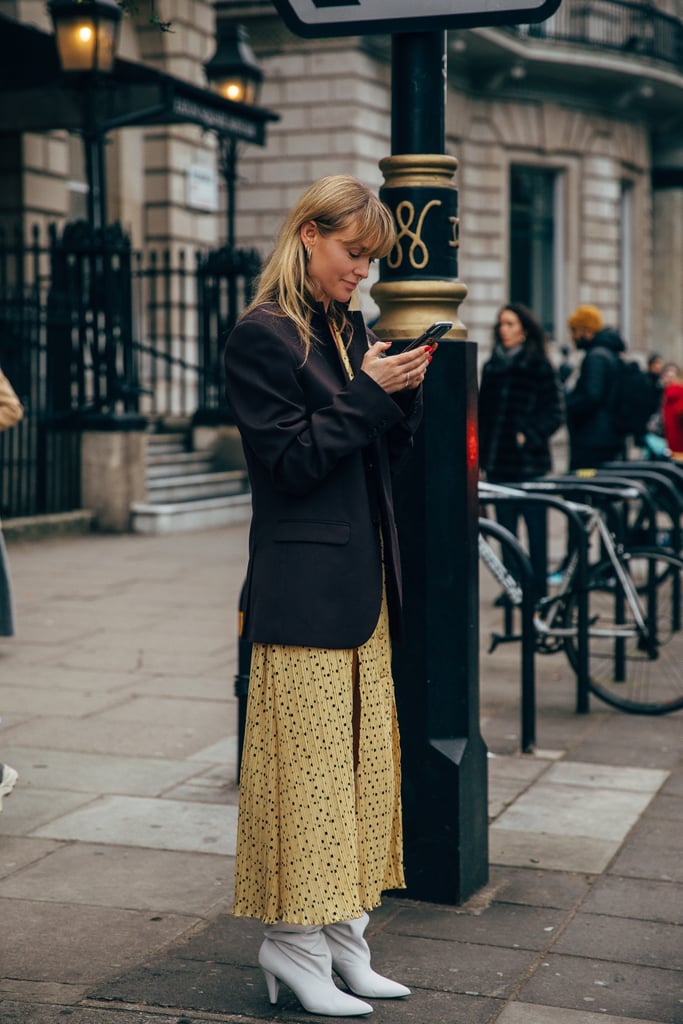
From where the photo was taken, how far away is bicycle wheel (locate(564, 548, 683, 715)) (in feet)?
20.4

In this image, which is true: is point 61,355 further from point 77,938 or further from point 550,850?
point 77,938

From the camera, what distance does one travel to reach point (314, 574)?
10.1ft

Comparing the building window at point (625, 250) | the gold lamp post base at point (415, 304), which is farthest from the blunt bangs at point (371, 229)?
the building window at point (625, 250)

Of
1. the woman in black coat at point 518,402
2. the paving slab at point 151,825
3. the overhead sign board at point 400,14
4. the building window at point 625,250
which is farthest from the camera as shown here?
the building window at point 625,250

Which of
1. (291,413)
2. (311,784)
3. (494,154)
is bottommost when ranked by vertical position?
(311,784)

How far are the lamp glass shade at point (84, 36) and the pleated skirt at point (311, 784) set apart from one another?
9398 millimetres

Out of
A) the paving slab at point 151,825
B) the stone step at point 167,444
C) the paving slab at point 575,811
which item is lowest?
the paving slab at point 575,811

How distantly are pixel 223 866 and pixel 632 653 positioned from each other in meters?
3.48

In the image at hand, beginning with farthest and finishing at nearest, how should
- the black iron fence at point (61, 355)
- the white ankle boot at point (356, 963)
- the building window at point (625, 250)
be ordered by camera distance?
1. the building window at point (625, 250)
2. the black iron fence at point (61, 355)
3. the white ankle boot at point (356, 963)

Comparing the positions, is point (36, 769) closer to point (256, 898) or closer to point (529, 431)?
point (256, 898)

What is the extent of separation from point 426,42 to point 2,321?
27.4 feet

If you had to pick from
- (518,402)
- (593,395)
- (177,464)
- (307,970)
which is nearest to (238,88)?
(177,464)

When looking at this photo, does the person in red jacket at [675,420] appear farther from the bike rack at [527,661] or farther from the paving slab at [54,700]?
the paving slab at [54,700]

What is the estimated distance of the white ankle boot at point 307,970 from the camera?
3145 millimetres
